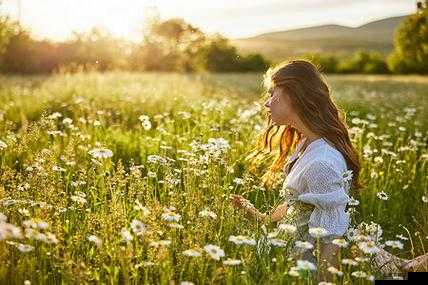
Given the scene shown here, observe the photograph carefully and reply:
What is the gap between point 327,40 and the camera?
94125 millimetres

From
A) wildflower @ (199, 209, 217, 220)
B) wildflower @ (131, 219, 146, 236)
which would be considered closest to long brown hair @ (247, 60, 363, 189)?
wildflower @ (199, 209, 217, 220)

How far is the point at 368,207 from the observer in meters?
6.56

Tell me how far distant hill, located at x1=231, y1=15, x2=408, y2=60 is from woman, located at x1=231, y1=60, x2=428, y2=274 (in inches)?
2705

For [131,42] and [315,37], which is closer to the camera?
[131,42]

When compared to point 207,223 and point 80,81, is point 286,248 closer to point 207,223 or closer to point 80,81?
point 207,223

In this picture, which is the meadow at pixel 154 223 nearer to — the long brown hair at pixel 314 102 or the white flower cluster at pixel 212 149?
the white flower cluster at pixel 212 149

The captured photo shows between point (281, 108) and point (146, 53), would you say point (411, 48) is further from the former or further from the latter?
point (281, 108)

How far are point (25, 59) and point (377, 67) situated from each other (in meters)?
28.1

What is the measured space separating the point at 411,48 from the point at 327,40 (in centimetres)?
4437

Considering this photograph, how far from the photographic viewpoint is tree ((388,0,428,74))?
47656 mm

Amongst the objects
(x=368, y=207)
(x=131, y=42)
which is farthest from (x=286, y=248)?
(x=131, y=42)

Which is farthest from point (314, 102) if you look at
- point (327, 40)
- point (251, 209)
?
point (327, 40)

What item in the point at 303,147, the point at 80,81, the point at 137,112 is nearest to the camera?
the point at 303,147

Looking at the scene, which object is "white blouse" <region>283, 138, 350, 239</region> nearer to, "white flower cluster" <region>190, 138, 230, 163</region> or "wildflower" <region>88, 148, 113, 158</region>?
"white flower cluster" <region>190, 138, 230, 163</region>
